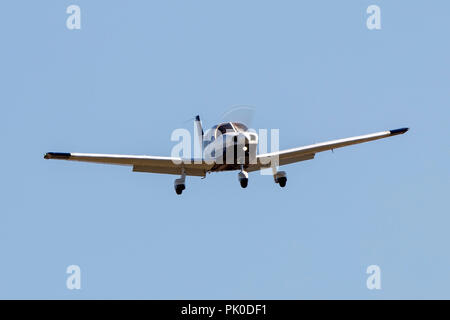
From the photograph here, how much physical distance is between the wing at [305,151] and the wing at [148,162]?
2.27 metres

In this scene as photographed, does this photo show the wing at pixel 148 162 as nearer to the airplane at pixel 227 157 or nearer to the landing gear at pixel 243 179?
the airplane at pixel 227 157

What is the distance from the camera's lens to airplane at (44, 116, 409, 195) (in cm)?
4009

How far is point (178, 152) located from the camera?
4278 centimetres

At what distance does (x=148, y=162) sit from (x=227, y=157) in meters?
3.81

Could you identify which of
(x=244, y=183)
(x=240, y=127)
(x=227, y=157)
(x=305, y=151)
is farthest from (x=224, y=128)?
(x=305, y=151)

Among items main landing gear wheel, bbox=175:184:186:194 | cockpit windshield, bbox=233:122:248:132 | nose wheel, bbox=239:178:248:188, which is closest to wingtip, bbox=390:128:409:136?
cockpit windshield, bbox=233:122:248:132

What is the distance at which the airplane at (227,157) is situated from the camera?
40.1 metres

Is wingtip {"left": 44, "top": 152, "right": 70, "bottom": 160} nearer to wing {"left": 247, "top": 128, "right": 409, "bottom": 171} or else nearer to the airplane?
the airplane

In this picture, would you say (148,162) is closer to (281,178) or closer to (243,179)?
(243,179)

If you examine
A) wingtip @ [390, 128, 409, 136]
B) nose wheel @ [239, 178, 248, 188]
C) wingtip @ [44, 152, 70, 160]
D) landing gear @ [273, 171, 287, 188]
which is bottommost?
nose wheel @ [239, 178, 248, 188]
